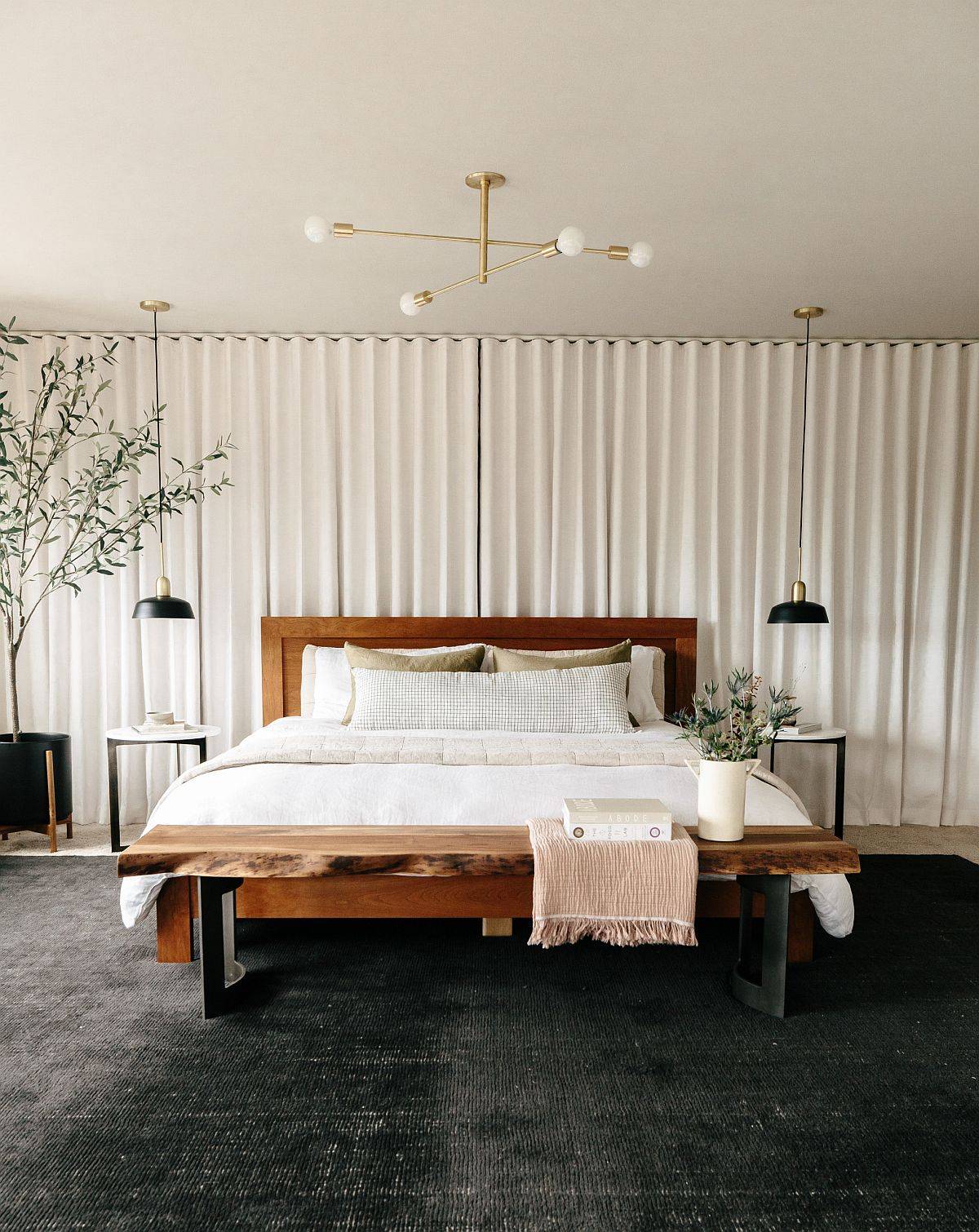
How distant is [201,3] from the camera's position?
6.31 feet

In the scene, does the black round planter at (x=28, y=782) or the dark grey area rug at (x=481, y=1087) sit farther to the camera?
the black round planter at (x=28, y=782)

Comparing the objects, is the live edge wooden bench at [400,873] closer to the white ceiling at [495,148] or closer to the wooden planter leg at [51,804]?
the wooden planter leg at [51,804]

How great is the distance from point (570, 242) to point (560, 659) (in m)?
2.22

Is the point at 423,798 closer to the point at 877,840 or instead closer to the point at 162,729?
the point at 162,729

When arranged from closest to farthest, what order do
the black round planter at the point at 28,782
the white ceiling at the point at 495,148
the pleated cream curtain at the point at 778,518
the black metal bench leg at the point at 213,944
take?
the white ceiling at the point at 495,148
the black metal bench leg at the point at 213,944
the black round planter at the point at 28,782
the pleated cream curtain at the point at 778,518

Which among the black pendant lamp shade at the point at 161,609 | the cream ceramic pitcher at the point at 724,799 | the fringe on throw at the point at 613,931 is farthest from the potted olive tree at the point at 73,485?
the cream ceramic pitcher at the point at 724,799

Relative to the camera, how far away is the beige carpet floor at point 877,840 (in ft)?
13.2

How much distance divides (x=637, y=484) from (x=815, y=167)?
208 centimetres

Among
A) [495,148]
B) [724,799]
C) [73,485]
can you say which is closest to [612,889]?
[724,799]

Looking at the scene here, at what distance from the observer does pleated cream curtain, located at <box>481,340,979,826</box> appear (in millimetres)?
4562

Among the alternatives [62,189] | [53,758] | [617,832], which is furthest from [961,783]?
[62,189]

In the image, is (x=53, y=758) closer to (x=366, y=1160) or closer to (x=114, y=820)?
(x=114, y=820)

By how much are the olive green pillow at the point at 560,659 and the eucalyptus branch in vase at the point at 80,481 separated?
5.77 feet

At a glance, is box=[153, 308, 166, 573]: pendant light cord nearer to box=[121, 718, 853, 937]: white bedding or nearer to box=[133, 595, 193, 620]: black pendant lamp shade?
box=[133, 595, 193, 620]: black pendant lamp shade
